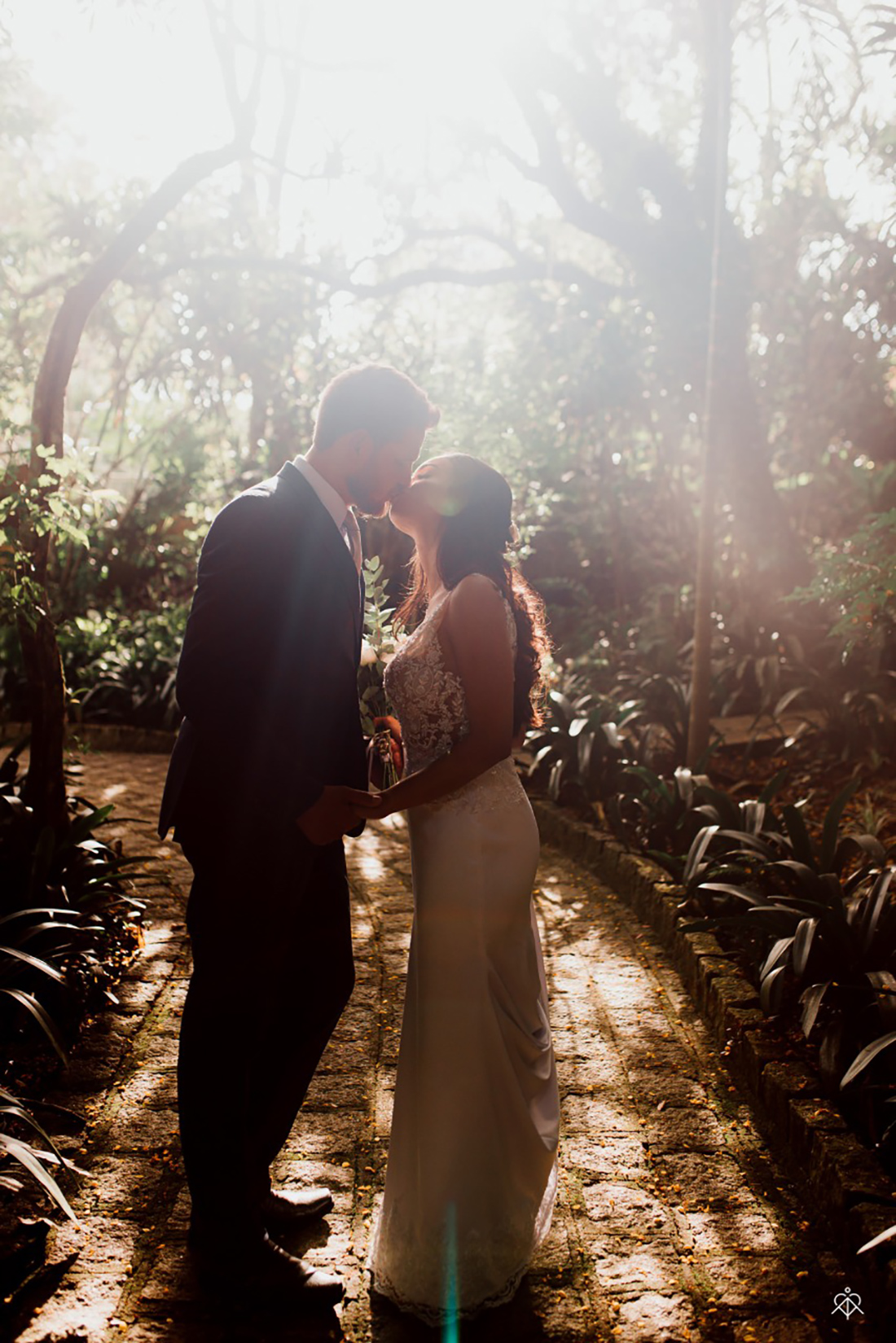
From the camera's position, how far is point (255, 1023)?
8.29 ft

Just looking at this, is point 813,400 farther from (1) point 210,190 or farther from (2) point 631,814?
(1) point 210,190

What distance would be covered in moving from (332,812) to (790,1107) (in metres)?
1.64

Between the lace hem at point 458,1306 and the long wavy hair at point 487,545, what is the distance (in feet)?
3.92

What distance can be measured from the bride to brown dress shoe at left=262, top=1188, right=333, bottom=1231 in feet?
0.71

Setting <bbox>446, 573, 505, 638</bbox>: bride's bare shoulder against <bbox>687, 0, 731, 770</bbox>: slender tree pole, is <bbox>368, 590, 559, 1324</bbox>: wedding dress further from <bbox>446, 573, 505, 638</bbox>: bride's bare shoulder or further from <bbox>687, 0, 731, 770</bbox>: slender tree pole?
<bbox>687, 0, 731, 770</bbox>: slender tree pole

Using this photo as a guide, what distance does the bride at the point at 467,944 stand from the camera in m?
2.54

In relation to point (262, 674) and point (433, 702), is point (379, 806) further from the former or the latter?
point (262, 674)

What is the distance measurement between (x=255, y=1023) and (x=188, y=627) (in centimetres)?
91

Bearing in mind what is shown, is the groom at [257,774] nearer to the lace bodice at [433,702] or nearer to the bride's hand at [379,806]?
the bride's hand at [379,806]

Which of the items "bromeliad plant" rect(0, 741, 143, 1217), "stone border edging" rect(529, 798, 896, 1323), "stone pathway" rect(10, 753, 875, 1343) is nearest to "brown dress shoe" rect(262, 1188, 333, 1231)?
"stone pathway" rect(10, 753, 875, 1343)

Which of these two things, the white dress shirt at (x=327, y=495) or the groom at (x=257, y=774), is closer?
the groom at (x=257, y=774)

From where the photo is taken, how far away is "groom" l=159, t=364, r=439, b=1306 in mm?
2436

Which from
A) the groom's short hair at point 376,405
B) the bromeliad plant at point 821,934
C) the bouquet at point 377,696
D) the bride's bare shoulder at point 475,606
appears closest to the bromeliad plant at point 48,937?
the bouquet at point 377,696

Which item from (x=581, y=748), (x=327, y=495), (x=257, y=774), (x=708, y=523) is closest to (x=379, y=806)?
(x=257, y=774)
